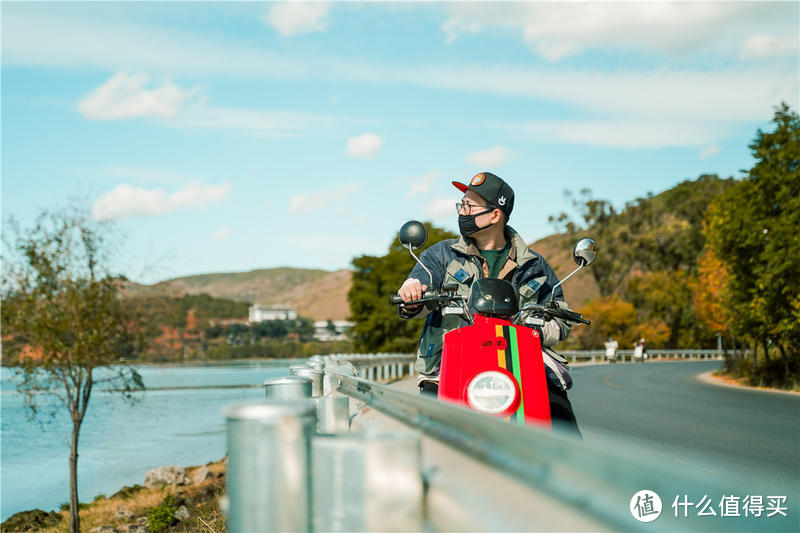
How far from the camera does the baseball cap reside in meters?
4.89

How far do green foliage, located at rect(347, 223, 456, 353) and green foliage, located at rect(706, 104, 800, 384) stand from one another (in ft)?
126

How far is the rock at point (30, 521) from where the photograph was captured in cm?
1803

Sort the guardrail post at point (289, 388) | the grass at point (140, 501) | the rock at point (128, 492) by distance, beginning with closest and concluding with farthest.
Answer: the guardrail post at point (289, 388), the grass at point (140, 501), the rock at point (128, 492)

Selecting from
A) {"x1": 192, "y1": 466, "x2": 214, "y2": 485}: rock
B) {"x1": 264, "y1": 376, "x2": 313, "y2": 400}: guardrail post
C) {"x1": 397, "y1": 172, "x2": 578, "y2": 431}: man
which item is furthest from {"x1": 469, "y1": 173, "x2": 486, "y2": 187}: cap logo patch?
{"x1": 192, "y1": 466, "x2": 214, "y2": 485}: rock

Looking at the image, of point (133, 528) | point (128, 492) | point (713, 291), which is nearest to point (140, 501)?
point (128, 492)

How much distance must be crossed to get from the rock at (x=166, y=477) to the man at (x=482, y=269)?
63.6 ft

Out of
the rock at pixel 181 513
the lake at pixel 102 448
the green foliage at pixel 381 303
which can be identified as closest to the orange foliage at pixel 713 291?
the lake at pixel 102 448

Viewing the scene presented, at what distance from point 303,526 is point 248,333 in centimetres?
16433

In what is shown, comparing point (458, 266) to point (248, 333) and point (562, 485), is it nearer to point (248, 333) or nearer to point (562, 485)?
point (562, 485)

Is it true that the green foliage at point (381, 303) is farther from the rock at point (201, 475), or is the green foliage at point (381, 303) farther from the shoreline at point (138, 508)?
the shoreline at point (138, 508)

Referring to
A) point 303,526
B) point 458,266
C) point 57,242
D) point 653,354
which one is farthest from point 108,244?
point 653,354

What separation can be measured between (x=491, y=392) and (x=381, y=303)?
2658 inches

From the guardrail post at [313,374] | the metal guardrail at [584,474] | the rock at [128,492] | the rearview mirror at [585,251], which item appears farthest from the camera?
the rock at [128,492]

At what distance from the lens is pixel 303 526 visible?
1755 mm
